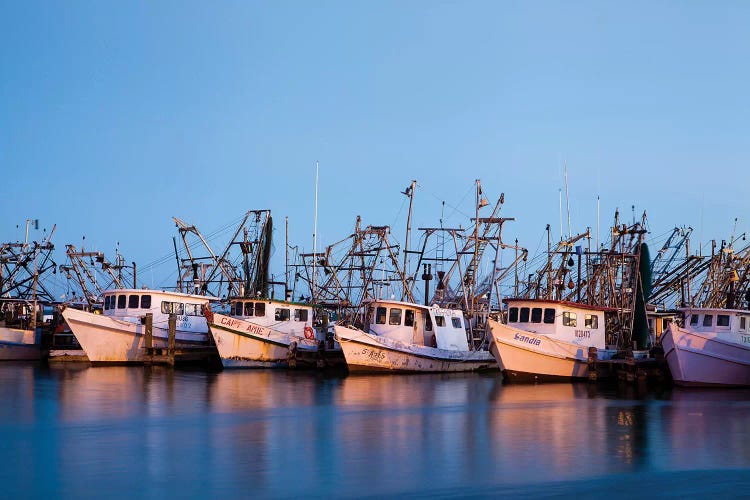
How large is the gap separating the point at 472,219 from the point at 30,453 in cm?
2629

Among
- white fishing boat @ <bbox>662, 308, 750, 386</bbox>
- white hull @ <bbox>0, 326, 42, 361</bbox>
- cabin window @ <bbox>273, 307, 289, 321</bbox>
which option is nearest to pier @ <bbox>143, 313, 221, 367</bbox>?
cabin window @ <bbox>273, 307, 289, 321</bbox>

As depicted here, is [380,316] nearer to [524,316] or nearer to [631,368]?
[524,316]

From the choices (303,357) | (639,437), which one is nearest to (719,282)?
(303,357)

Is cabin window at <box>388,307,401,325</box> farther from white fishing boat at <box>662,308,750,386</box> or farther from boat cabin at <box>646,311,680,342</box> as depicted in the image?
boat cabin at <box>646,311,680,342</box>

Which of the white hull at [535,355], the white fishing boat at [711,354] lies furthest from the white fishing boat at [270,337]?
the white fishing boat at [711,354]

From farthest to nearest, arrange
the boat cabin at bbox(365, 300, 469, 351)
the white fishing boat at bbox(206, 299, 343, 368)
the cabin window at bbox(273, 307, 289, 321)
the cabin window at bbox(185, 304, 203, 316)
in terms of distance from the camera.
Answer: the cabin window at bbox(185, 304, 203, 316) < the cabin window at bbox(273, 307, 289, 321) < the white fishing boat at bbox(206, 299, 343, 368) < the boat cabin at bbox(365, 300, 469, 351)

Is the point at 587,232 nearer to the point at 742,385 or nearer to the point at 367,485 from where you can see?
the point at 742,385

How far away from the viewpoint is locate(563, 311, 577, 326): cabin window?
31.7m

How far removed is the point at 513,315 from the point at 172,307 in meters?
15.0

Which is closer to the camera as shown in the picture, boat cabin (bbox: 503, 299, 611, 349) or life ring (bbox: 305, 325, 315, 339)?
boat cabin (bbox: 503, 299, 611, 349)

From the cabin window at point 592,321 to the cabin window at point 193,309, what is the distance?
654 inches

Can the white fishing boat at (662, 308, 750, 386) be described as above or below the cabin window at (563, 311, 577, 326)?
below

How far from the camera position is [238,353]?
36156 millimetres

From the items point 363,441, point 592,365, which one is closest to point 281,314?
point 592,365
